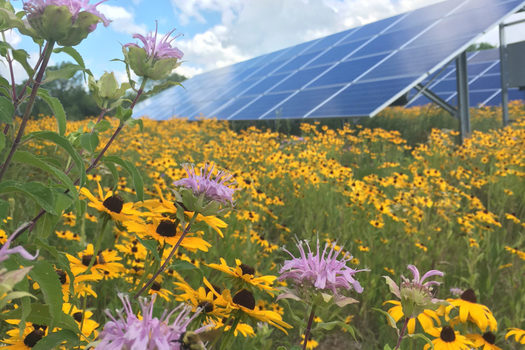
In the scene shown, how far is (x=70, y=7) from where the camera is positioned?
84 cm

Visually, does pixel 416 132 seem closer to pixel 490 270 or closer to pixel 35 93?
pixel 490 270

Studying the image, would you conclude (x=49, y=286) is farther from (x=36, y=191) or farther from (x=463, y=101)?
(x=463, y=101)

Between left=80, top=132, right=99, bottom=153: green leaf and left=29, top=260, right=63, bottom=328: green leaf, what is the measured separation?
1.00ft

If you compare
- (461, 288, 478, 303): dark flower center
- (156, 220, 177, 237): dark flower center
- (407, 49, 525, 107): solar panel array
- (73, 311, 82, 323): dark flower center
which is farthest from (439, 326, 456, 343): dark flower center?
(407, 49, 525, 107): solar panel array

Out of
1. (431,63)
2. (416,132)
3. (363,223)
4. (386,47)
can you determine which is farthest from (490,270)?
(386,47)

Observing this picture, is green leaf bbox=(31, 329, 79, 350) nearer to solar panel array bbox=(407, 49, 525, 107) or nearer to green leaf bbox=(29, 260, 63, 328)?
green leaf bbox=(29, 260, 63, 328)

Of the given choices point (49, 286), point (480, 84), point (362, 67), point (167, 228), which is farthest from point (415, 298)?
point (480, 84)

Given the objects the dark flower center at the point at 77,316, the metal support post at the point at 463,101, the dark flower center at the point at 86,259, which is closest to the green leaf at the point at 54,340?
the dark flower center at the point at 77,316

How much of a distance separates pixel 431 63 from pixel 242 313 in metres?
7.34

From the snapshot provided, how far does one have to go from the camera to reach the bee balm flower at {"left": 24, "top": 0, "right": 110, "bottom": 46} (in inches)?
31.9

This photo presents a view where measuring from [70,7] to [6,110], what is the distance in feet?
0.82

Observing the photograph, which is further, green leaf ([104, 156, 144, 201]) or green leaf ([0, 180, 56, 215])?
green leaf ([104, 156, 144, 201])

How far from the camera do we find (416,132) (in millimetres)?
9500

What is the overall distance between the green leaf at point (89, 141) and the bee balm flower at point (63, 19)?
226mm
